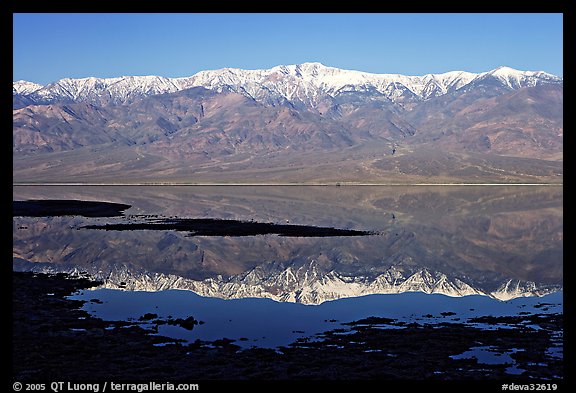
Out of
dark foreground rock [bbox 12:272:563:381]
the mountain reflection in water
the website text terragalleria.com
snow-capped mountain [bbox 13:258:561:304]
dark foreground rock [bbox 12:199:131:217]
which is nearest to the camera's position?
the website text terragalleria.com

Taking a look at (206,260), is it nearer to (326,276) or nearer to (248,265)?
(248,265)

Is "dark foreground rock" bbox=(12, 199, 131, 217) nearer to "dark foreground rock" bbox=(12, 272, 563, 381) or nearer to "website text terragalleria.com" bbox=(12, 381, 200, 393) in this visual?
"dark foreground rock" bbox=(12, 272, 563, 381)

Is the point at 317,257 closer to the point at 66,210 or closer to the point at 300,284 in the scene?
the point at 300,284

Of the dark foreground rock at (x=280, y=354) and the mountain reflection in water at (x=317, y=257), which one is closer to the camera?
the dark foreground rock at (x=280, y=354)

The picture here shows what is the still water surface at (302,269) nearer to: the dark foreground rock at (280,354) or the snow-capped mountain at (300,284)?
the snow-capped mountain at (300,284)

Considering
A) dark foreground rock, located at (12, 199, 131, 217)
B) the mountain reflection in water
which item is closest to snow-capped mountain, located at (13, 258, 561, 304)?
the mountain reflection in water

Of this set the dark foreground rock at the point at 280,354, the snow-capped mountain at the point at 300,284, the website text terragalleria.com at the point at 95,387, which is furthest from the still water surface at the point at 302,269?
the website text terragalleria.com at the point at 95,387
